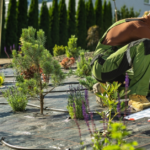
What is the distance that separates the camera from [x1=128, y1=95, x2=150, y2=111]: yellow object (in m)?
2.84

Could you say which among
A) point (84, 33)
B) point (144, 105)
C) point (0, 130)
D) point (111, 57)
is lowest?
point (0, 130)

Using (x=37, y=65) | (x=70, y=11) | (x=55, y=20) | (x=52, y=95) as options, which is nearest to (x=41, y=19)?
(x=55, y=20)

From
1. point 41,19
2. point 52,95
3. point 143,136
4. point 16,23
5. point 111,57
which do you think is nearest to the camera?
point 143,136

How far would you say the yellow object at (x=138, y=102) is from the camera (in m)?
2.84

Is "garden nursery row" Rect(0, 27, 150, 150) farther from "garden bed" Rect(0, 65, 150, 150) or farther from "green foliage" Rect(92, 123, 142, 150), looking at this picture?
"green foliage" Rect(92, 123, 142, 150)

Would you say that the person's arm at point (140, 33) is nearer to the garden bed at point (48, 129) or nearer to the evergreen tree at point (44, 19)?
the garden bed at point (48, 129)

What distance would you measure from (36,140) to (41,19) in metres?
13.4

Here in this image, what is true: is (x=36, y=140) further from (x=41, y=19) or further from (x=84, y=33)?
(x=84, y=33)

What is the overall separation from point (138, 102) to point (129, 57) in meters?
0.53

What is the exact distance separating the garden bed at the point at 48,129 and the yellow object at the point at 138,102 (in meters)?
0.35

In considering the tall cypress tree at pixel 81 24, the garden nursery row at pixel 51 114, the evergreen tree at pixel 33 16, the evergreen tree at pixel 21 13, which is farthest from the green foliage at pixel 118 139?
the tall cypress tree at pixel 81 24

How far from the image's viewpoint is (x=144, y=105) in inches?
112

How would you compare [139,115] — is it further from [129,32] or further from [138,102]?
[129,32]

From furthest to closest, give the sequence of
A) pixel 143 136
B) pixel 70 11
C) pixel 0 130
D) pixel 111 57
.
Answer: pixel 70 11 < pixel 111 57 < pixel 0 130 < pixel 143 136
